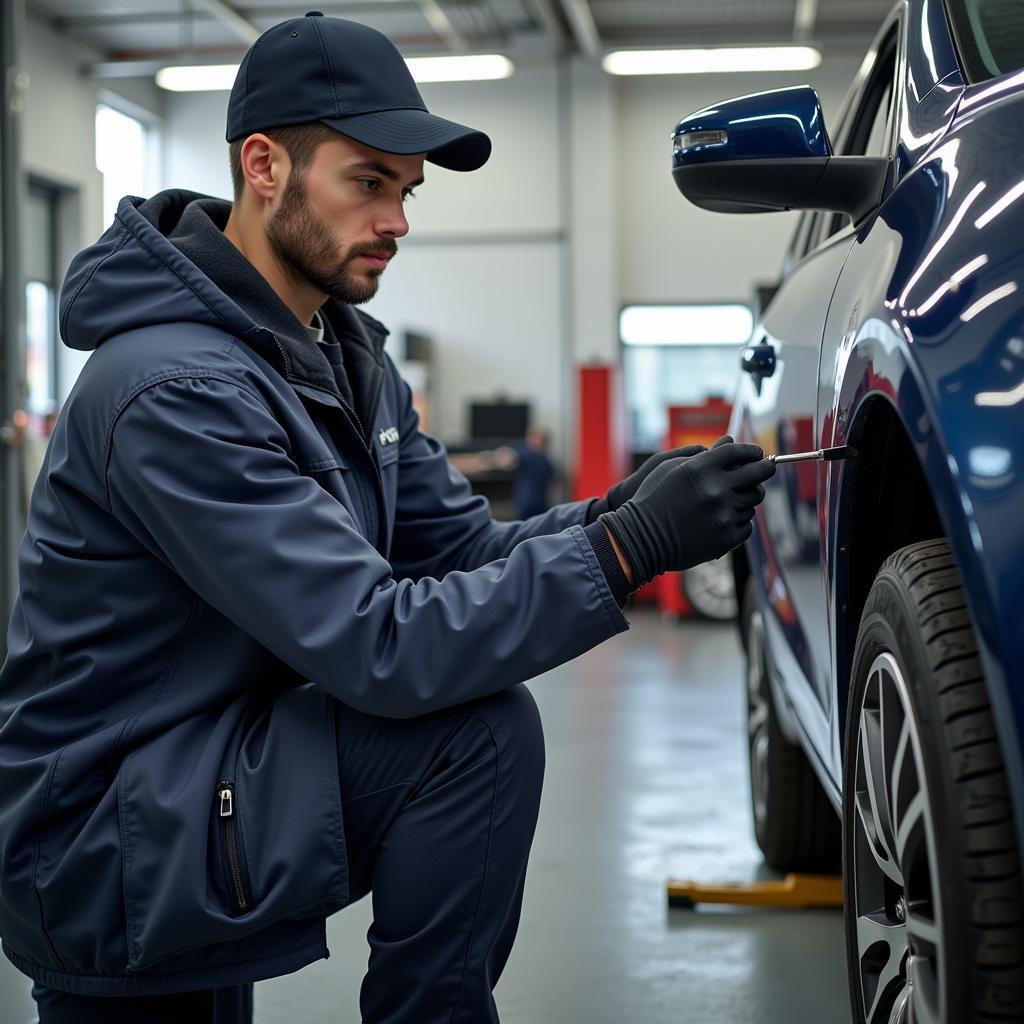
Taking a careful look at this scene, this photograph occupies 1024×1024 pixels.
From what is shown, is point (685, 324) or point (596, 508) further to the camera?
point (685, 324)

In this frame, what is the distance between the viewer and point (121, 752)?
4.51 feet

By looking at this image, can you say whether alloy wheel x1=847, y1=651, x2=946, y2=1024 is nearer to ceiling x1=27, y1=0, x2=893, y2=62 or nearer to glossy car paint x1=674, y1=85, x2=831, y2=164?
glossy car paint x1=674, y1=85, x2=831, y2=164

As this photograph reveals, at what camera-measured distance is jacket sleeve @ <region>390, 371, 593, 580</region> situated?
76.7 inches

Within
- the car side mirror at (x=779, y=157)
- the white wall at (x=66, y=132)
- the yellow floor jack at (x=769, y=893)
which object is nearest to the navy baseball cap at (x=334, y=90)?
the car side mirror at (x=779, y=157)

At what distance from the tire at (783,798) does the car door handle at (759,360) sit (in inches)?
18.8

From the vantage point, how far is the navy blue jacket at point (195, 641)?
1296mm

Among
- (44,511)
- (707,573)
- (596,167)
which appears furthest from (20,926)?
(596,167)

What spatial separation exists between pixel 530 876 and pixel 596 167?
10552 millimetres

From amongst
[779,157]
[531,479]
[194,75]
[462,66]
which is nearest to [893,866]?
[779,157]

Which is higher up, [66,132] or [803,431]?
[66,132]

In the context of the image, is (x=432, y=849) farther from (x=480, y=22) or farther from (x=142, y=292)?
(x=480, y=22)

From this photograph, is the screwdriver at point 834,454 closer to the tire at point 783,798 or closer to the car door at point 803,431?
the car door at point 803,431

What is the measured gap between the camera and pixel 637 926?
7.52ft

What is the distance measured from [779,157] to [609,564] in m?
0.48
